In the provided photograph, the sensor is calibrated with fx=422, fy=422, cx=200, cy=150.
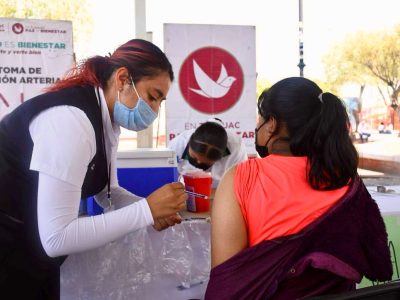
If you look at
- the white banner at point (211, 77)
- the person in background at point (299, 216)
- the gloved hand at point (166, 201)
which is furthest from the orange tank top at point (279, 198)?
the white banner at point (211, 77)

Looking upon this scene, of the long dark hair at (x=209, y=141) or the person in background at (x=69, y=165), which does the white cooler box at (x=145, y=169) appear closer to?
the person in background at (x=69, y=165)

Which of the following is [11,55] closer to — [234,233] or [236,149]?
[236,149]

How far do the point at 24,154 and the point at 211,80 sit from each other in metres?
2.26

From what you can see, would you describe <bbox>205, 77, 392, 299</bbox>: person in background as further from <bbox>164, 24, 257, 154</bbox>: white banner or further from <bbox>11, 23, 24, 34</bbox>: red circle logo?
<bbox>11, 23, 24, 34</bbox>: red circle logo

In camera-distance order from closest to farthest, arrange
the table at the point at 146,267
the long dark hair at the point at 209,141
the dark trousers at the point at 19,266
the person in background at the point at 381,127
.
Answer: the dark trousers at the point at 19,266
the table at the point at 146,267
the long dark hair at the point at 209,141
the person in background at the point at 381,127

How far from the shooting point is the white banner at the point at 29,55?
9.02 ft

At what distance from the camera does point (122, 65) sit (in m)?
1.08

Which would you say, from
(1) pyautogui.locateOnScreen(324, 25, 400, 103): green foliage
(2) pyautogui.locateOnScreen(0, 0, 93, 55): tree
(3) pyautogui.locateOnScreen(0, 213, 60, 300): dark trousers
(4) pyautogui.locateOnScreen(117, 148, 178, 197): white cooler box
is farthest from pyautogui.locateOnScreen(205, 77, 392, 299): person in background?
(1) pyautogui.locateOnScreen(324, 25, 400, 103): green foliage

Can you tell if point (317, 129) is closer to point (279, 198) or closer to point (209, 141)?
point (279, 198)

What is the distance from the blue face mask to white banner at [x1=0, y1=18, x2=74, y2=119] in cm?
178

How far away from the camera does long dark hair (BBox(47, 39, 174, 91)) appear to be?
1071mm

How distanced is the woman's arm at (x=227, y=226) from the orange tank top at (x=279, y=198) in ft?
0.05

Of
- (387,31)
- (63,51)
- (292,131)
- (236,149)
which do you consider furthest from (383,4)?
(292,131)

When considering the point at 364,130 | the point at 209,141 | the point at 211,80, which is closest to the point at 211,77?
the point at 211,80
